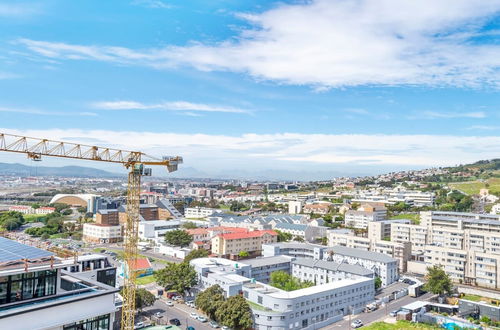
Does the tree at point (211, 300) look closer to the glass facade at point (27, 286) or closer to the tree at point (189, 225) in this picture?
the glass facade at point (27, 286)

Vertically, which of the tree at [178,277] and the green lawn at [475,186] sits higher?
the green lawn at [475,186]

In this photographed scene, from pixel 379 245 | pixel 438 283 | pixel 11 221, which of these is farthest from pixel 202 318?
pixel 11 221

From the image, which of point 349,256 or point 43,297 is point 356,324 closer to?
point 349,256

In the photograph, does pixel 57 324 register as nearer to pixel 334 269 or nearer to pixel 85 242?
pixel 334 269

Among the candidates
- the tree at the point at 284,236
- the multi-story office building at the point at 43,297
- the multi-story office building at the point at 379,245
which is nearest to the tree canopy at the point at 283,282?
the multi-story office building at the point at 379,245

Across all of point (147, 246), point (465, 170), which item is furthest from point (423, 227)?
point (465, 170)

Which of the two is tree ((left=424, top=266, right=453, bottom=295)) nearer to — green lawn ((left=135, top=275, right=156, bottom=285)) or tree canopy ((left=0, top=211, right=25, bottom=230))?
green lawn ((left=135, top=275, right=156, bottom=285))
